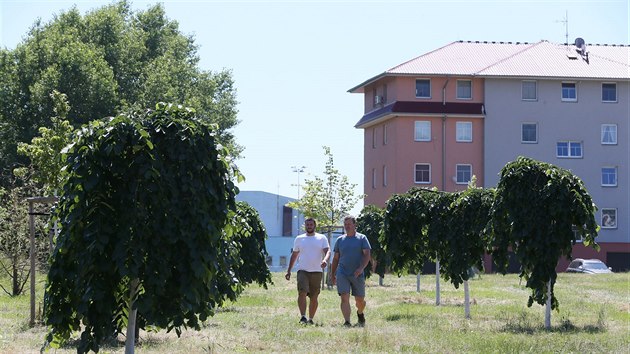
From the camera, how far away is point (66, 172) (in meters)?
10.5

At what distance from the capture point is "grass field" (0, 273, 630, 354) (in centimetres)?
1437

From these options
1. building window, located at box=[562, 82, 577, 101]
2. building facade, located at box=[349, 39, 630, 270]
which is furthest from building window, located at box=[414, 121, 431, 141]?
building window, located at box=[562, 82, 577, 101]

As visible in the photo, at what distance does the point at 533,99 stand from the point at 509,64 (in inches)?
113

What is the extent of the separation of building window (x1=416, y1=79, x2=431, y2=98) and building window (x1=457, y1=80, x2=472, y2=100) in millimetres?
2005

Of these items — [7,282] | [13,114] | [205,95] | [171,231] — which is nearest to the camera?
[171,231]

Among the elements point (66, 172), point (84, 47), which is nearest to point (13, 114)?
point (84, 47)

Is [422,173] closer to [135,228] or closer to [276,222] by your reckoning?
[276,222]

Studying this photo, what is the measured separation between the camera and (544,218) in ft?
64.3

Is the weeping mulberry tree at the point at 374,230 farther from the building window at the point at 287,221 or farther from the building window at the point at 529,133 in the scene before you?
the building window at the point at 287,221

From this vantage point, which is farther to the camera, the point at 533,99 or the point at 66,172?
the point at 533,99

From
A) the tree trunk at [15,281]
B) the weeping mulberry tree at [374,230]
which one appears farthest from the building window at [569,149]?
the tree trunk at [15,281]

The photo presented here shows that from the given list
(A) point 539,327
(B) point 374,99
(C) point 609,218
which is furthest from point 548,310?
(B) point 374,99

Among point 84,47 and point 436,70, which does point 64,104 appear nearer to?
point 84,47

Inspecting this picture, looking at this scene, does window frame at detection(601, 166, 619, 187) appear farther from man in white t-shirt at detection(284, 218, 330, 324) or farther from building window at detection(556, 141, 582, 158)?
man in white t-shirt at detection(284, 218, 330, 324)
